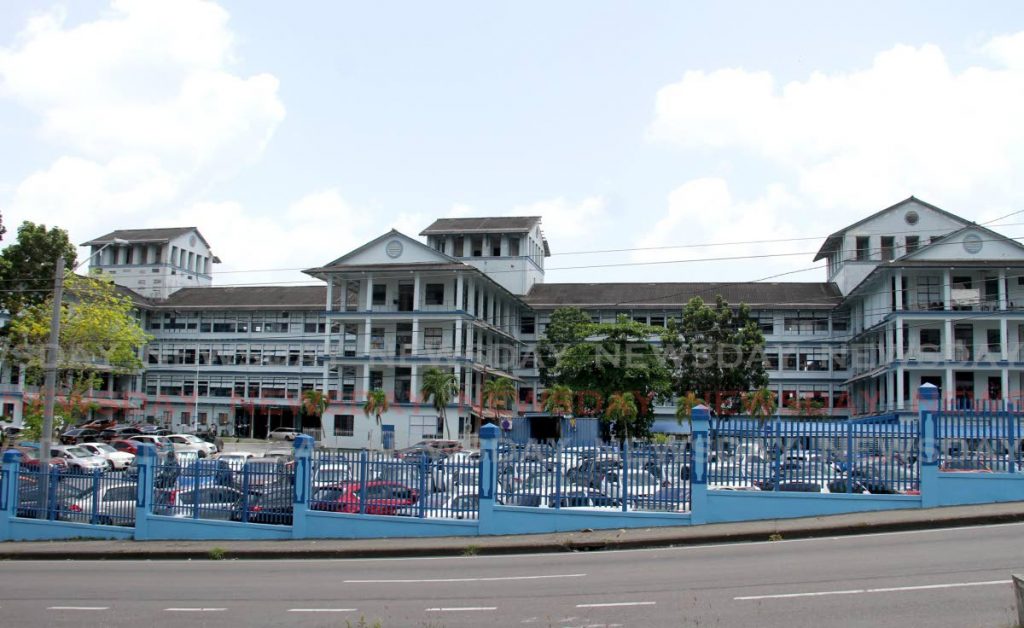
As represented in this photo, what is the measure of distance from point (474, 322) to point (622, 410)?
12833mm

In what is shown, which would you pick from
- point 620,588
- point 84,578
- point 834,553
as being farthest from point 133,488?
point 834,553

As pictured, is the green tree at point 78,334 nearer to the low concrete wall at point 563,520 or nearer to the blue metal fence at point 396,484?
the blue metal fence at point 396,484

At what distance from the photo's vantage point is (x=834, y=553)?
570 inches

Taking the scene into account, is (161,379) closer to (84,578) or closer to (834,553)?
(84,578)

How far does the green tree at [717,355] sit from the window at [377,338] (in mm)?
18306

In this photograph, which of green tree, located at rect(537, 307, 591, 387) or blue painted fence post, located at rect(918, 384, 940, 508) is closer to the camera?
blue painted fence post, located at rect(918, 384, 940, 508)

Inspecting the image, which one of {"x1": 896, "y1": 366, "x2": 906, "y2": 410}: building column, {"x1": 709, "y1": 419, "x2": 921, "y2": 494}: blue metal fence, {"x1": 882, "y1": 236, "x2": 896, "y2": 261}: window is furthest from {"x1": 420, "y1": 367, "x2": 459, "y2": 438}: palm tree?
{"x1": 709, "y1": 419, "x2": 921, "y2": 494}: blue metal fence

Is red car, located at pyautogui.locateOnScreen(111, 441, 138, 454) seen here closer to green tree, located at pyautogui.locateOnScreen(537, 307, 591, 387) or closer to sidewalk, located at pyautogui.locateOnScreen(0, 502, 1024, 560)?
green tree, located at pyautogui.locateOnScreen(537, 307, 591, 387)

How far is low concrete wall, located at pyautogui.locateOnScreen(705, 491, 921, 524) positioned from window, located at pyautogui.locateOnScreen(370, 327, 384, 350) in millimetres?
43998

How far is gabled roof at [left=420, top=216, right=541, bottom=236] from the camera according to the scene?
68750 millimetres

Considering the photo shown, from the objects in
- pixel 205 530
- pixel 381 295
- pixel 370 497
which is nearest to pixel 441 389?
pixel 381 295

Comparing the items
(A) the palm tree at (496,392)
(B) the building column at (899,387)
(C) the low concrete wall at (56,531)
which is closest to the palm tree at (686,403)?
(B) the building column at (899,387)

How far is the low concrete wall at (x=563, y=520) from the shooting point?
18.2 metres

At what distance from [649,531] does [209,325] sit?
210ft
